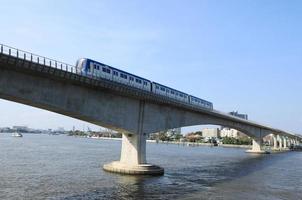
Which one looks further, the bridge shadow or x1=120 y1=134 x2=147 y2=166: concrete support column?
x1=120 y1=134 x2=147 y2=166: concrete support column

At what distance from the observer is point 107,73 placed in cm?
4772

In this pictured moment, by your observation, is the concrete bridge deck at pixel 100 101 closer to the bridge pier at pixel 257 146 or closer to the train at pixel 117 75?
the train at pixel 117 75

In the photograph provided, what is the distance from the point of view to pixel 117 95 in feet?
159

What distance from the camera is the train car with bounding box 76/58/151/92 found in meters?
44.9

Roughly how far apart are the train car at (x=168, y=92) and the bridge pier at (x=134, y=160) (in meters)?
9.58

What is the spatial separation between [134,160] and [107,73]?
12.3 metres

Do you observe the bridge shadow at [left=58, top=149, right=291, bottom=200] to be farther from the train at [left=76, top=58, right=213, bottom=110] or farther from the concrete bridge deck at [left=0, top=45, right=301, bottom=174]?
the train at [left=76, top=58, right=213, bottom=110]

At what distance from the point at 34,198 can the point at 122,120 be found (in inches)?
711

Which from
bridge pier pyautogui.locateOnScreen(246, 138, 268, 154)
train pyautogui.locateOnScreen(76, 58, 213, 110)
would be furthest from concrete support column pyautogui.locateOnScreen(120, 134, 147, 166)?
Answer: bridge pier pyautogui.locateOnScreen(246, 138, 268, 154)

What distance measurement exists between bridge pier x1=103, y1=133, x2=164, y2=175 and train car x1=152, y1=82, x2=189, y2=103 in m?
9.58

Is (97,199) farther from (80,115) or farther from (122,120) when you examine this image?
(122,120)

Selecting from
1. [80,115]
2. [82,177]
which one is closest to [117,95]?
[80,115]

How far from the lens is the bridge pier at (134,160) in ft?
161

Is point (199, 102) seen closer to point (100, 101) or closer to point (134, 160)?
point (134, 160)
